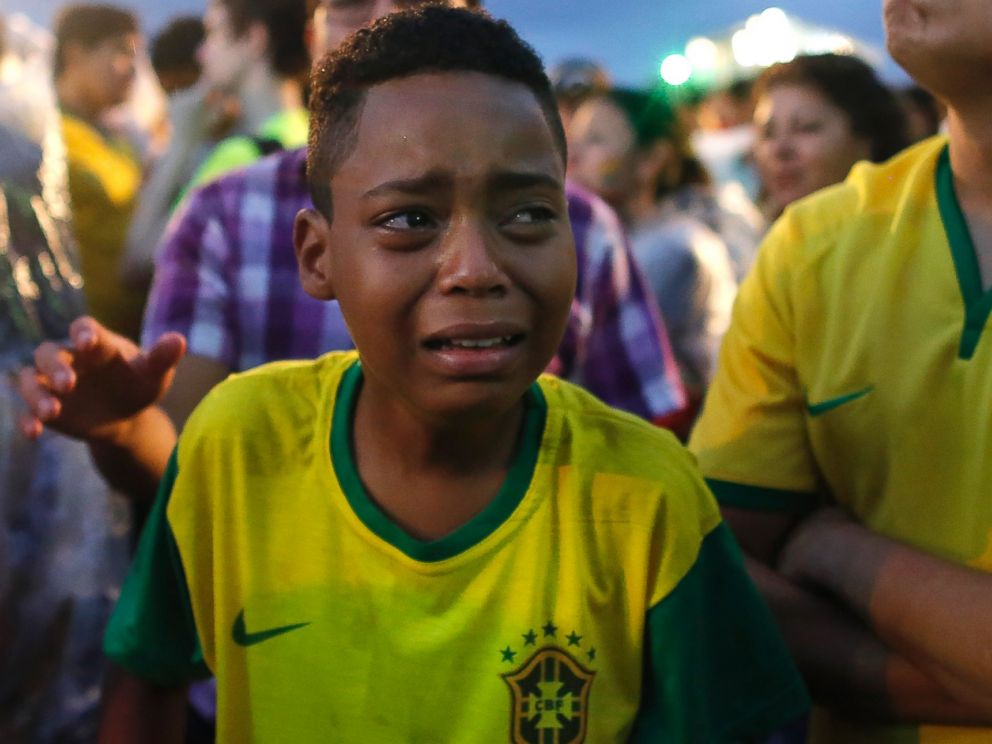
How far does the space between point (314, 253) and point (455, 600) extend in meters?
0.54

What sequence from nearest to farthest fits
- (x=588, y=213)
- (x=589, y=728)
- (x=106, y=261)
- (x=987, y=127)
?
(x=589, y=728)
(x=987, y=127)
(x=588, y=213)
(x=106, y=261)

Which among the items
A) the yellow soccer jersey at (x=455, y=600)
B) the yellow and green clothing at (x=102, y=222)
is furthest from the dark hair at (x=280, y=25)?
the yellow soccer jersey at (x=455, y=600)

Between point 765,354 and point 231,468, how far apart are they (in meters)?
0.86

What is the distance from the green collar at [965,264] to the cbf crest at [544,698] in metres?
0.76

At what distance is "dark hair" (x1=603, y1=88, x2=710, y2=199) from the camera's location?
17.1 ft

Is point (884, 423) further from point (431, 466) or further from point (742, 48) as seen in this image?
point (742, 48)

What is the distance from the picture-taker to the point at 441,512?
5.30ft

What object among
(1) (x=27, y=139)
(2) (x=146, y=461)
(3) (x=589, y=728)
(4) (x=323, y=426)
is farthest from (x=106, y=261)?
(3) (x=589, y=728)

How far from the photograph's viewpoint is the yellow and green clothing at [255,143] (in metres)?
3.21

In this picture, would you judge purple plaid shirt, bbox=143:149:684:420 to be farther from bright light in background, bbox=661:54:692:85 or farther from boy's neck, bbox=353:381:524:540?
bright light in background, bbox=661:54:692:85

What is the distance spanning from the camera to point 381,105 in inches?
60.6

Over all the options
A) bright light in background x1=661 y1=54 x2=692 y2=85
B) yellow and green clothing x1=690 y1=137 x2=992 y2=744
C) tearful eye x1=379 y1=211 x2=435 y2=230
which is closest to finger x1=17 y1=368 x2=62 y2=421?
tearful eye x1=379 y1=211 x2=435 y2=230

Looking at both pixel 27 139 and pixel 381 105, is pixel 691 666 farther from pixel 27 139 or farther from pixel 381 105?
pixel 27 139

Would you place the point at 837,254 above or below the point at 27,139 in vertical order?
below
